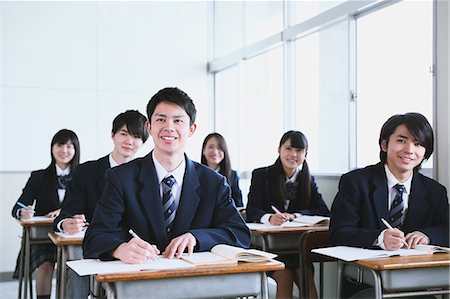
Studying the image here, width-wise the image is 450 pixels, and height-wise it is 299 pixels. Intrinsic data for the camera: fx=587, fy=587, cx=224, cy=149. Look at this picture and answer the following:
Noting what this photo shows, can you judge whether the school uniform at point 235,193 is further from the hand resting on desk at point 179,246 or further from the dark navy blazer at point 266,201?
the hand resting on desk at point 179,246

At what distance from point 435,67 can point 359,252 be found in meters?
1.50

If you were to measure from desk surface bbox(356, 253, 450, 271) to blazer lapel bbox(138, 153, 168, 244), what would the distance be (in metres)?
0.73

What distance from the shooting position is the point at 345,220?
105 inches

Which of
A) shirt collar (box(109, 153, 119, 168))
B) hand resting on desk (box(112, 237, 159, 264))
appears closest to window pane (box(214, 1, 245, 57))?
shirt collar (box(109, 153, 119, 168))

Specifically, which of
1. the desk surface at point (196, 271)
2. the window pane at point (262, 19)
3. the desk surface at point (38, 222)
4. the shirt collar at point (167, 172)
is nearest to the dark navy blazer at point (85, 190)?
the desk surface at point (38, 222)

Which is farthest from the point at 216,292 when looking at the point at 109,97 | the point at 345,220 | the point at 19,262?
the point at 109,97

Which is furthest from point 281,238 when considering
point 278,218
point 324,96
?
point 324,96

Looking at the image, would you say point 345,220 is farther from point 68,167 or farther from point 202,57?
point 202,57

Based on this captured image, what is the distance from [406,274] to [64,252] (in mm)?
1661

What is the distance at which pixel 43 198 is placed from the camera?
174 inches

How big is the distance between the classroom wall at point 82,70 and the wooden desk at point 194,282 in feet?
14.1

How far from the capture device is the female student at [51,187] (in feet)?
13.7

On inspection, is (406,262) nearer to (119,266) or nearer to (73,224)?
(119,266)

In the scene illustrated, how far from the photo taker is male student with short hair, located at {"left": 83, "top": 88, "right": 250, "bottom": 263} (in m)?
2.12
